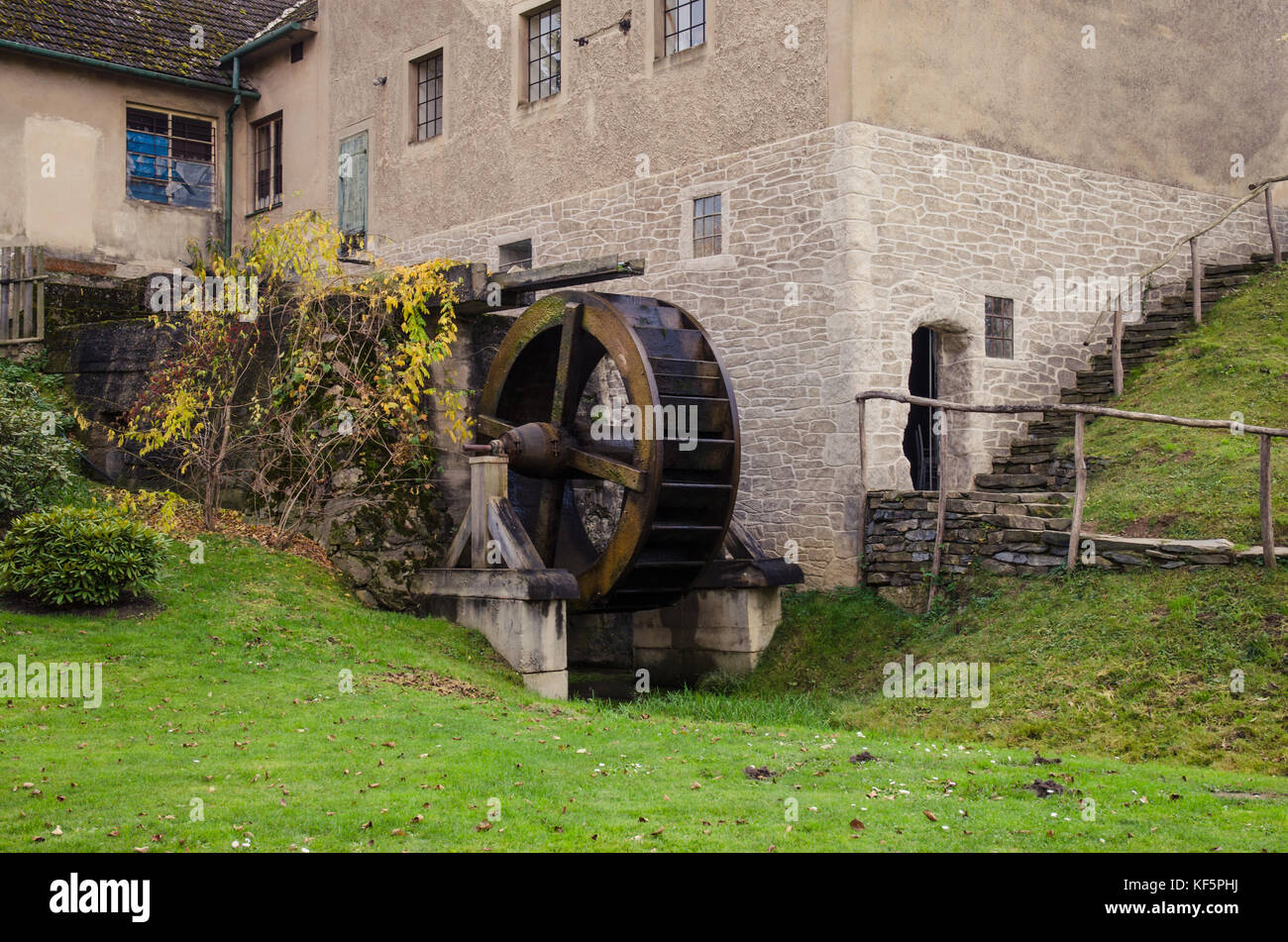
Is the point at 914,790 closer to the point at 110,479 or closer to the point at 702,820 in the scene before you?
the point at 702,820

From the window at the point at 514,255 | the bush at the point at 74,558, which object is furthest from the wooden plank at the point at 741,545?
the window at the point at 514,255

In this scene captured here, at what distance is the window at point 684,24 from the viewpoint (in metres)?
15.1

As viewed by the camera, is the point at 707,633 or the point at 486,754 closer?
the point at 486,754

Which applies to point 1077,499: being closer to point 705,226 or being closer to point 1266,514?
point 1266,514

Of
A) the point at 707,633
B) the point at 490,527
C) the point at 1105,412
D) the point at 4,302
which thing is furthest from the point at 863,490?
the point at 4,302

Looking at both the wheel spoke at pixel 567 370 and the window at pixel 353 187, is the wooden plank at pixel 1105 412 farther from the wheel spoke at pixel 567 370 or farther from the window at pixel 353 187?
the window at pixel 353 187

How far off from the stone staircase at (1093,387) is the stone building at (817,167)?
228 mm

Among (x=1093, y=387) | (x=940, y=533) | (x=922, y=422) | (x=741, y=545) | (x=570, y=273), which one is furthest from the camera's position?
(x=922, y=422)

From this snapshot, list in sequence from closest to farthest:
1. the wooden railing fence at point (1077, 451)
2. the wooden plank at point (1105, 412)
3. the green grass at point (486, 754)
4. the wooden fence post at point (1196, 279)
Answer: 1. the green grass at point (486, 754)
2. the wooden railing fence at point (1077, 451)
3. the wooden plank at point (1105, 412)
4. the wooden fence post at point (1196, 279)

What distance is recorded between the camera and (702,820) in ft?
20.7

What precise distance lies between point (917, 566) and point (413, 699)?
210 inches

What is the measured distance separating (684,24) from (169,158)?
363 inches

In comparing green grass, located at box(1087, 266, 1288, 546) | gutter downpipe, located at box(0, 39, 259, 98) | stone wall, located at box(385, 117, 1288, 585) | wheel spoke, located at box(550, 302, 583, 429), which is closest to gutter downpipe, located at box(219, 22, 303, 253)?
gutter downpipe, located at box(0, 39, 259, 98)

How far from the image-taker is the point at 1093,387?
15211 mm
